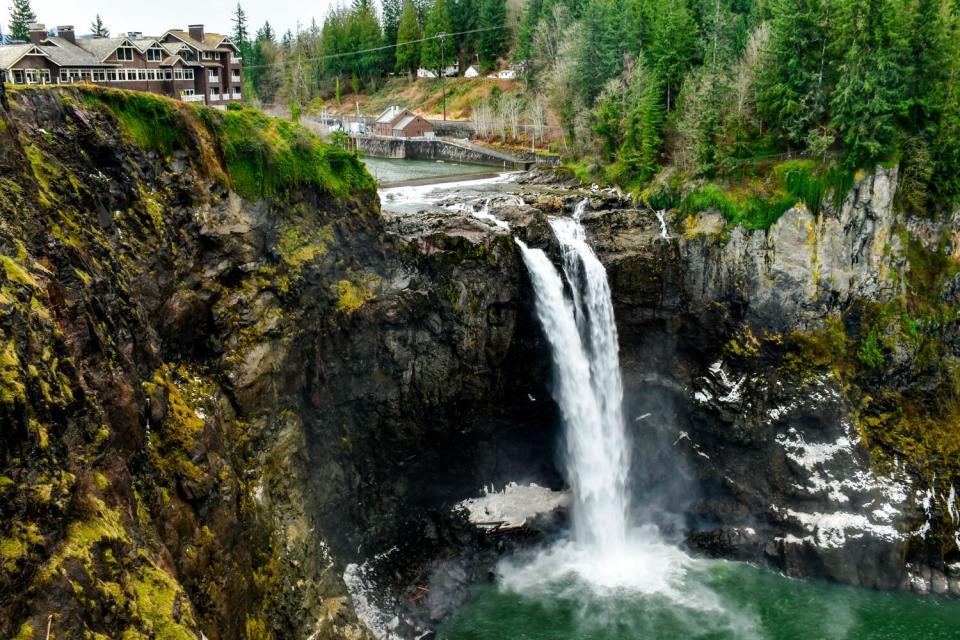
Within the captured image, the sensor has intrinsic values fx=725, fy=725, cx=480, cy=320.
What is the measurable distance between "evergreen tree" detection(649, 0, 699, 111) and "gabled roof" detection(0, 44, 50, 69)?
30.7m

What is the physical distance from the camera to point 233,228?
2350 cm

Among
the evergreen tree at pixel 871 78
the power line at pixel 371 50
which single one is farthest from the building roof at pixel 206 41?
the power line at pixel 371 50

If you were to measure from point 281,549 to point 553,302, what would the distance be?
48.8ft

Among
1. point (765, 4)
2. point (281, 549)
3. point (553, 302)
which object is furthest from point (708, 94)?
point (281, 549)

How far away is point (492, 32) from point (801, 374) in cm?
7822

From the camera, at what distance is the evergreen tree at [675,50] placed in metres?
41.7

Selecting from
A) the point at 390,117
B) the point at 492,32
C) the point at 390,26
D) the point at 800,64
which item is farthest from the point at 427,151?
the point at 390,26

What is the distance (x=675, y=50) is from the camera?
137 feet

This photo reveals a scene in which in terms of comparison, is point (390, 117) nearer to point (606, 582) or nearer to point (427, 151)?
point (427, 151)

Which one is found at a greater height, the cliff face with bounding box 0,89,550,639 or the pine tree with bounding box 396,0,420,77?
the pine tree with bounding box 396,0,420,77

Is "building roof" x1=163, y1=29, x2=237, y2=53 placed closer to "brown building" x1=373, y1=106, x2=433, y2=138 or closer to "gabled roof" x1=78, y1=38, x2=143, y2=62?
"gabled roof" x1=78, y1=38, x2=143, y2=62

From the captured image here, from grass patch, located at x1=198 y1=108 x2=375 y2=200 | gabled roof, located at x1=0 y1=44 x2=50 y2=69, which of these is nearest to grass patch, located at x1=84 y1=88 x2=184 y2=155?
grass patch, located at x1=198 y1=108 x2=375 y2=200

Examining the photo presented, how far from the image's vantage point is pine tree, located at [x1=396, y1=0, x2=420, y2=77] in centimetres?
10519

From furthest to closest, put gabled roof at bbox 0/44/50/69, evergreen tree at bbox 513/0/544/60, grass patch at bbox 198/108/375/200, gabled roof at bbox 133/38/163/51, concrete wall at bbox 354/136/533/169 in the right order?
evergreen tree at bbox 513/0/544/60 → concrete wall at bbox 354/136/533/169 → gabled roof at bbox 133/38/163/51 → grass patch at bbox 198/108/375/200 → gabled roof at bbox 0/44/50/69
